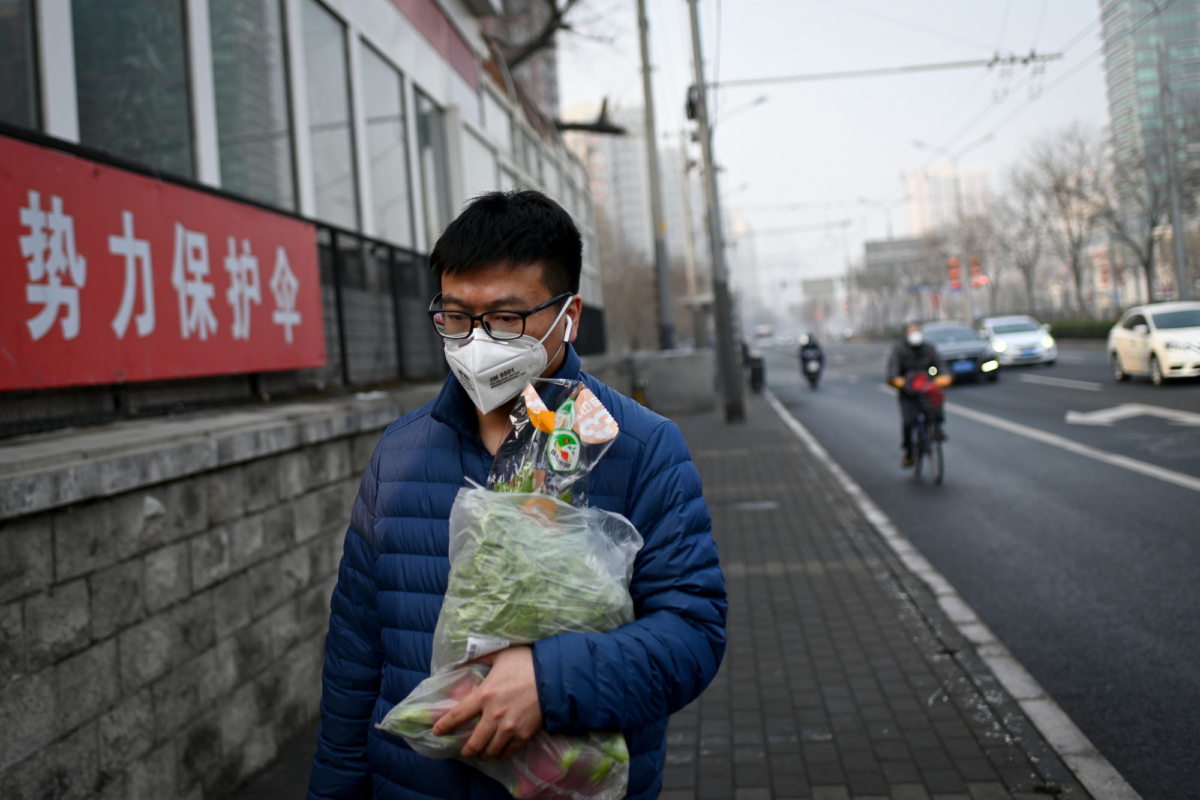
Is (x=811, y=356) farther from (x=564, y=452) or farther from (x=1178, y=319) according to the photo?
(x=564, y=452)

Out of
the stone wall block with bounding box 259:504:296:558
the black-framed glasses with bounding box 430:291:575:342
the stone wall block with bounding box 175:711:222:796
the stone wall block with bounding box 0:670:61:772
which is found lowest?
the stone wall block with bounding box 175:711:222:796

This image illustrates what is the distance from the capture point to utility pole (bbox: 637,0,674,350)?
22.3 metres

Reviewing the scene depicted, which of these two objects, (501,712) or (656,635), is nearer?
(501,712)

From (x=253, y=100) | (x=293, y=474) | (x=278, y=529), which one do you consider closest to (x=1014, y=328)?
(x=253, y=100)

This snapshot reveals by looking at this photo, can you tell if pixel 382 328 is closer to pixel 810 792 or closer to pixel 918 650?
pixel 918 650

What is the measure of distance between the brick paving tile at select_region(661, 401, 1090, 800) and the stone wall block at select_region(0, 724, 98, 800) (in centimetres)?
210

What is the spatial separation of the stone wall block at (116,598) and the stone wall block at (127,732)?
0.27m

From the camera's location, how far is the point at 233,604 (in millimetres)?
4184

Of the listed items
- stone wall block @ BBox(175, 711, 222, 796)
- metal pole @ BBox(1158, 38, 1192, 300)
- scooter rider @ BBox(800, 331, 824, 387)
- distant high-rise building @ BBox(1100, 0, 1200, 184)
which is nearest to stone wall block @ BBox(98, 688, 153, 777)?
stone wall block @ BBox(175, 711, 222, 796)

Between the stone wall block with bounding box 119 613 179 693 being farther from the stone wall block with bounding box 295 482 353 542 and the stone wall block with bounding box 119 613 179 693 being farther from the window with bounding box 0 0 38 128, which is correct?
the window with bounding box 0 0 38 128

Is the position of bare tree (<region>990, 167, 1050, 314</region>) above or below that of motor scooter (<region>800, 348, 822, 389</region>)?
above

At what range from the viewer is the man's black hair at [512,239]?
1957mm

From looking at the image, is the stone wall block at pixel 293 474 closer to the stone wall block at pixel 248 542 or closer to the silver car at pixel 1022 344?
the stone wall block at pixel 248 542

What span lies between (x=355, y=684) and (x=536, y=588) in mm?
679
